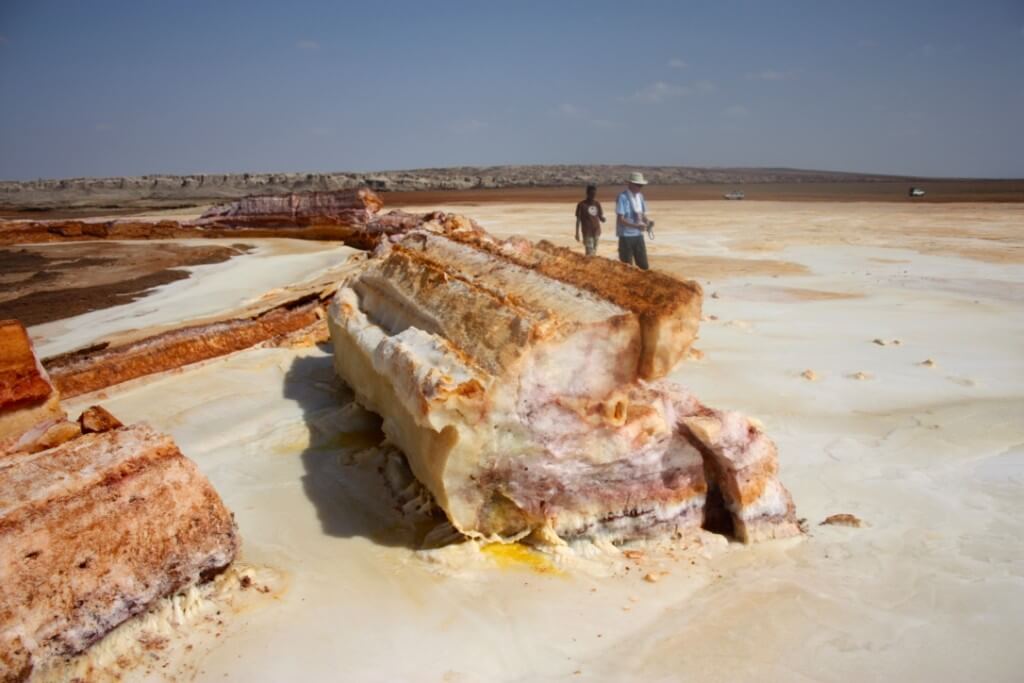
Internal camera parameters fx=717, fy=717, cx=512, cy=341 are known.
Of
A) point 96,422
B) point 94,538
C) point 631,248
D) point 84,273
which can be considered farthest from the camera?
point 631,248

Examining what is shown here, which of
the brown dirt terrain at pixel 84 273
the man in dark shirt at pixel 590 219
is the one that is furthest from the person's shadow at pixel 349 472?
the man in dark shirt at pixel 590 219

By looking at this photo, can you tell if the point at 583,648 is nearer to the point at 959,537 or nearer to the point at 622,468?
the point at 622,468

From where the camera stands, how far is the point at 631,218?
8492 millimetres

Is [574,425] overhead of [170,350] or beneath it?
overhead

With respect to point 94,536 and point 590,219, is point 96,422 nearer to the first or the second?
point 94,536

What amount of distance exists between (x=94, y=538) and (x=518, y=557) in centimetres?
136

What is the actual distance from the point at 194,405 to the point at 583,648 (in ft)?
9.98

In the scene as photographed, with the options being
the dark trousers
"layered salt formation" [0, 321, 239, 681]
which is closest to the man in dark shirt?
the dark trousers

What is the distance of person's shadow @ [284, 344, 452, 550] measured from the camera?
2830 millimetres

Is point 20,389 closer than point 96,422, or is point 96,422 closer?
point 96,422

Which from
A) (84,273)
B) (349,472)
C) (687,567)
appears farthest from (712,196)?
(687,567)

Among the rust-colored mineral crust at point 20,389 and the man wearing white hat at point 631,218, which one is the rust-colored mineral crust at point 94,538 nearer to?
the rust-colored mineral crust at point 20,389

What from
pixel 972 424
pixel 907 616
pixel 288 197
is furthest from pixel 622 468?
pixel 288 197

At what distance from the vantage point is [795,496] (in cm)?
310
